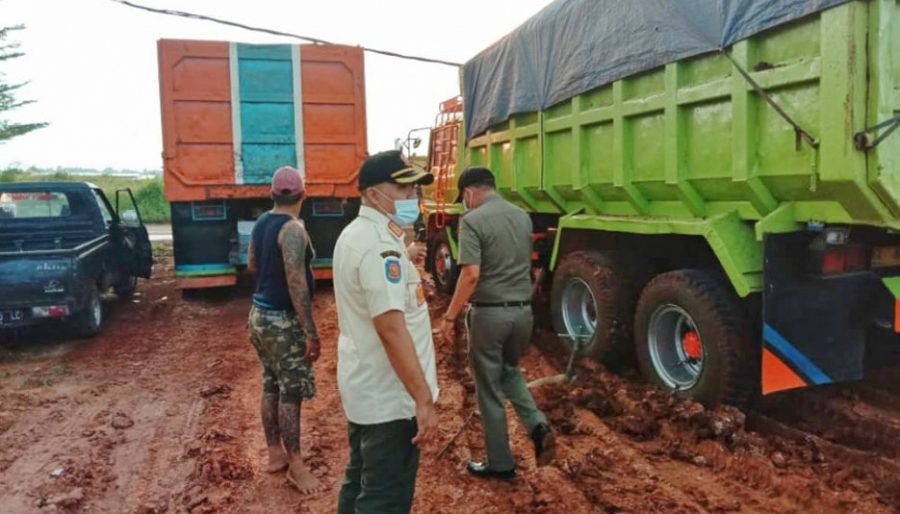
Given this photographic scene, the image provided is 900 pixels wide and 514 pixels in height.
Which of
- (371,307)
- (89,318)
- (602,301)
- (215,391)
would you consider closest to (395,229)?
(371,307)

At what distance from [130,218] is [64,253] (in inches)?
111

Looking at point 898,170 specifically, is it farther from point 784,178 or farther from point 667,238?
point 667,238

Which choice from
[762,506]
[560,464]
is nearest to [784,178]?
[762,506]

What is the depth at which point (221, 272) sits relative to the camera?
9.11 m

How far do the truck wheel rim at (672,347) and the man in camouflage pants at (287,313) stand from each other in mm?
2448

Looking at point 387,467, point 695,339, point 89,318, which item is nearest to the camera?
point 387,467

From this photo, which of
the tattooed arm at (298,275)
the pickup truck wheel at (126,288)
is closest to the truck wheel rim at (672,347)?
the tattooed arm at (298,275)

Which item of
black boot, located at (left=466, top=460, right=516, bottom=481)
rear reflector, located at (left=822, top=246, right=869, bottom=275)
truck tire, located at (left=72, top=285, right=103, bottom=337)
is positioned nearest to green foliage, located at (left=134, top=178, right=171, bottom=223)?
truck tire, located at (left=72, top=285, right=103, bottom=337)

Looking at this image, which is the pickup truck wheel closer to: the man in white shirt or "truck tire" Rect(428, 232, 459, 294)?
"truck tire" Rect(428, 232, 459, 294)

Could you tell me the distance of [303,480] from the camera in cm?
373

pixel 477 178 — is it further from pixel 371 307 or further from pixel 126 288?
pixel 126 288

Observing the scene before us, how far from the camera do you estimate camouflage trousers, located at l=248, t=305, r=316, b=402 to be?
147 inches

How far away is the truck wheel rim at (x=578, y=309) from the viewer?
597 centimetres

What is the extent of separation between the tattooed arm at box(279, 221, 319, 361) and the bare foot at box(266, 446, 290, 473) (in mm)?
662
